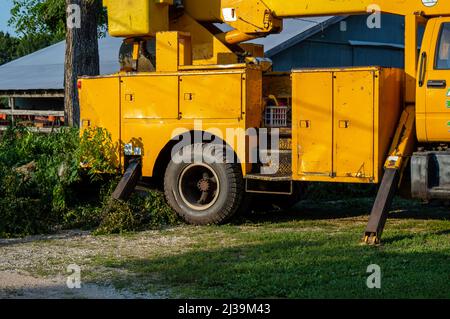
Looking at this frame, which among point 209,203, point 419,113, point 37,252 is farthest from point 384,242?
point 37,252

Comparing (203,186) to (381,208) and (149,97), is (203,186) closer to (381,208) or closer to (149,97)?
(149,97)

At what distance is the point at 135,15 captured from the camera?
12.9 m

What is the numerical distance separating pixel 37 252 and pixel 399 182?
4535mm

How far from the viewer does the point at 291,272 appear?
8656 mm

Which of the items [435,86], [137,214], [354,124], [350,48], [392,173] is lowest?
[137,214]

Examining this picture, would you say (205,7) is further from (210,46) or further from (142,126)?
(142,126)

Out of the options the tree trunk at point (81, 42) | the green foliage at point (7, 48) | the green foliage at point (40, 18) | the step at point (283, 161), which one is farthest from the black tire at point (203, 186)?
the green foliage at point (7, 48)

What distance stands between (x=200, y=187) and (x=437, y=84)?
3566 millimetres

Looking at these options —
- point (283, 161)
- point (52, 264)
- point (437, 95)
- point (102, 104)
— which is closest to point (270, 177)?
point (283, 161)

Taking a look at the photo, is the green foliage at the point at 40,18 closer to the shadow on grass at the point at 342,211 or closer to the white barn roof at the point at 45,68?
the white barn roof at the point at 45,68

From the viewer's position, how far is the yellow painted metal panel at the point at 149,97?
40.4 feet

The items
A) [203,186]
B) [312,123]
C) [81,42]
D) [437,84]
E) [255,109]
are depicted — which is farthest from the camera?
[81,42]

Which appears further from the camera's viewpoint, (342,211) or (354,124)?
(342,211)

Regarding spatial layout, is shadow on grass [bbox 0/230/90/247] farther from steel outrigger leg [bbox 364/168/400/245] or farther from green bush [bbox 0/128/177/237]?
steel outrigger leg [bbox 364/168/400/245]
